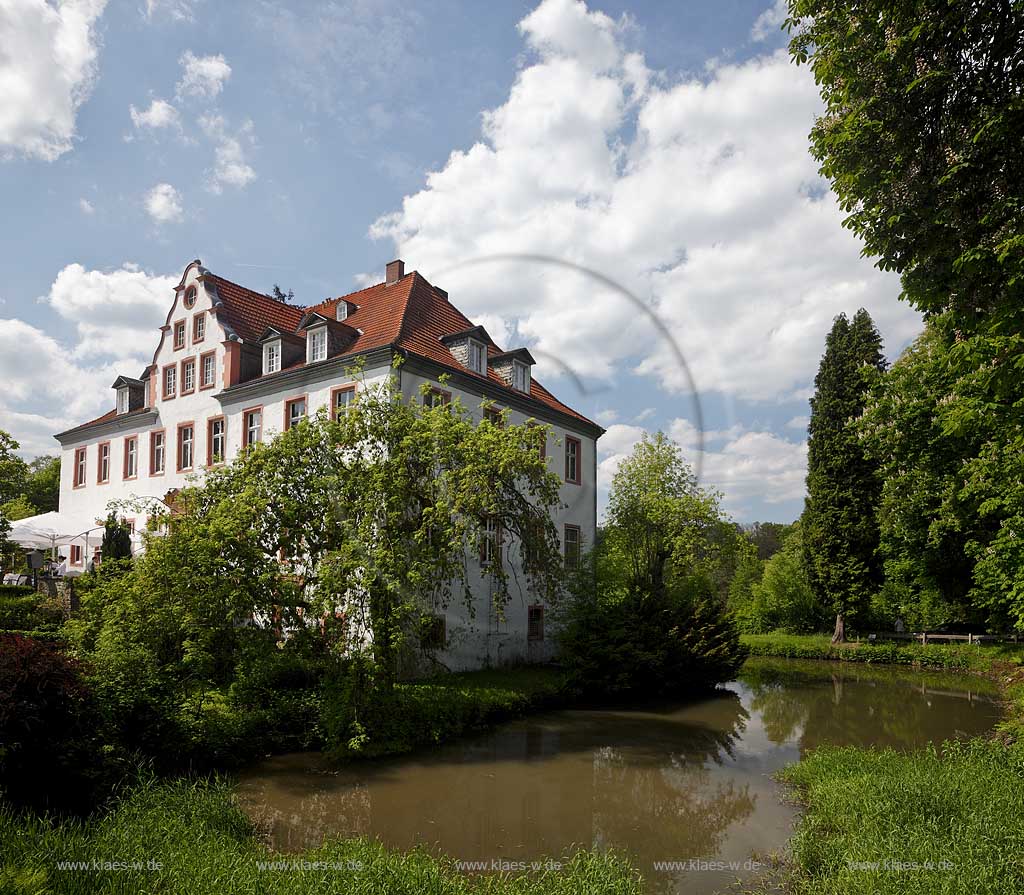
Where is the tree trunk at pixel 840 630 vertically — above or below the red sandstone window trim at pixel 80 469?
below

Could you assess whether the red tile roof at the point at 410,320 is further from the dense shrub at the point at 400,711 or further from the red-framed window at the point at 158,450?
the dense shrub at the point at 400,711

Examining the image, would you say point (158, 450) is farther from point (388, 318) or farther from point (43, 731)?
point (43, 731)

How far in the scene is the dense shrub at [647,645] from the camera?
2280 cm

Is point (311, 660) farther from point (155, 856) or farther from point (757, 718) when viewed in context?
point (757, 718)

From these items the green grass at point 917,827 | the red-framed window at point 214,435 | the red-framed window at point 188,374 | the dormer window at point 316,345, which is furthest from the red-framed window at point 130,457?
the green grass at point 917,827

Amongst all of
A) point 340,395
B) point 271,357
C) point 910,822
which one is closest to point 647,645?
point 340,395

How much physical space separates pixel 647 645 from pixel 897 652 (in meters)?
17.5

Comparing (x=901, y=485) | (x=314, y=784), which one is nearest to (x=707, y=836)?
(x=314, y=784)

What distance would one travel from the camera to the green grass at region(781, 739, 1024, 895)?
23.4 feet

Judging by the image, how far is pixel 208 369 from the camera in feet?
91.2

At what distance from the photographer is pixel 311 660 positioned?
51.4 feet

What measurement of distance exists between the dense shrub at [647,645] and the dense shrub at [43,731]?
14.7 metres

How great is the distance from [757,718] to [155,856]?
17919 mm

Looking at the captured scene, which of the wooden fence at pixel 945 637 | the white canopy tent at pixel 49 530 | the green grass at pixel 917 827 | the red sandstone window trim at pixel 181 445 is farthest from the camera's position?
the wooden fence at pixel 945 637
